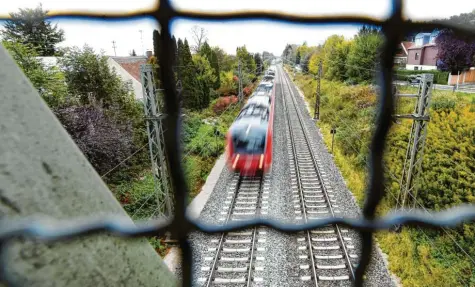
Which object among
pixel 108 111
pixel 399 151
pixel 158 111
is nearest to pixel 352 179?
pixel 399 151

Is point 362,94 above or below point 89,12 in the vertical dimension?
below

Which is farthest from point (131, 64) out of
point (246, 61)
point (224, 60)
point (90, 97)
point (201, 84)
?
point (246, 61)

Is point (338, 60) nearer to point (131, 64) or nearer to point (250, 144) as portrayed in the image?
point (131, 64)

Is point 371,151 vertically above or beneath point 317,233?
above

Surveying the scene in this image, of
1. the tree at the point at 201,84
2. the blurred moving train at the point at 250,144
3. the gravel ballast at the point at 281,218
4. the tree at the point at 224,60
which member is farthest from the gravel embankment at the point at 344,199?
the tree at the point at 224,60

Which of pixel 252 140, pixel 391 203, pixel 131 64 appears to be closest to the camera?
pixel 391 203

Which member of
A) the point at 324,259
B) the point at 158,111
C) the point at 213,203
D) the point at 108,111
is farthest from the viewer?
the point at 108,111

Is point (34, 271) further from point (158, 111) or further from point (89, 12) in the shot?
point (158, 111)

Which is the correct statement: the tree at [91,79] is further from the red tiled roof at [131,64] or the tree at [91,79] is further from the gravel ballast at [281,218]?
the gravel ballast at [281,218]
